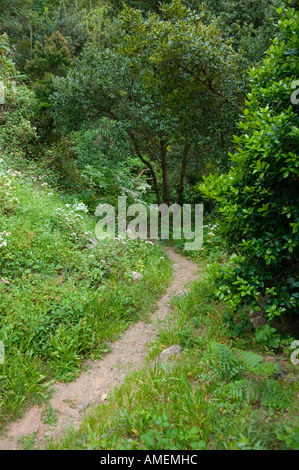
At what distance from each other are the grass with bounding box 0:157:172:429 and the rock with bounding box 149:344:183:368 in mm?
817

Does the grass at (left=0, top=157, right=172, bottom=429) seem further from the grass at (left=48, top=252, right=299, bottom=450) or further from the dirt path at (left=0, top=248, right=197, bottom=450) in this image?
the grass at (left=48, top=252, right=299, bottom=450)

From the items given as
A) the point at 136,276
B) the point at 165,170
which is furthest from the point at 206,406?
the point at 165,170

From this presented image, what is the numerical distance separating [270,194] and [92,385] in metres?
3.11

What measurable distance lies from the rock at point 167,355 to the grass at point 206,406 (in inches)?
5.7

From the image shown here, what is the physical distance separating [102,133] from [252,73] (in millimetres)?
6650

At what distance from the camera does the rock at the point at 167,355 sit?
4.27m

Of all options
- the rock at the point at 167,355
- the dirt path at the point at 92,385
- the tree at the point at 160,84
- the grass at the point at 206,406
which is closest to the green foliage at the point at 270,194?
the grass at the point at 206,406

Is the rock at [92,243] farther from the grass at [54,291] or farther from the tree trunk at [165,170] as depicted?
the tree trunk at [165,170]

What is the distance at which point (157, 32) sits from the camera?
773 centimetres

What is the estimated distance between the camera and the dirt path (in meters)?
3.40

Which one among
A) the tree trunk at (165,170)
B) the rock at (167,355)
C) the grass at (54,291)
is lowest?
the rock at (167,355)

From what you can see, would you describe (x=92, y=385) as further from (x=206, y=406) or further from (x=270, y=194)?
(x=270, y=194)

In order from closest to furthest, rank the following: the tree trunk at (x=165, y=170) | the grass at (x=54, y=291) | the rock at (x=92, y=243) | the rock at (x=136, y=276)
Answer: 1. the grass at (x=54, y=291)
2. the rock at (x=136, y=276)
3. the rock at (x=92, y=243)
4. the tree trunk at (x=165, y=170)

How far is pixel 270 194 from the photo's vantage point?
361 centimetres
